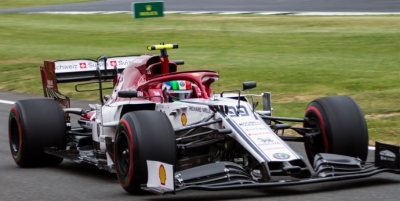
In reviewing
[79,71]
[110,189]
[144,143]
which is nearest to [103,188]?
[110,189]

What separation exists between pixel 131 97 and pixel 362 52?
45.9 ft

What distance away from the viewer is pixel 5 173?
36.1 feet

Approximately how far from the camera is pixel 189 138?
31.8ft

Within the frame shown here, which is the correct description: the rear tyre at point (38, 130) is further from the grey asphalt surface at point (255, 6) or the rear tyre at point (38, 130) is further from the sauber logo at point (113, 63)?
the grey asphalt surface at point (255, 6)

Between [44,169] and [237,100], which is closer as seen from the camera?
[237,100]

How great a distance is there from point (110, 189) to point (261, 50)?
15.5m

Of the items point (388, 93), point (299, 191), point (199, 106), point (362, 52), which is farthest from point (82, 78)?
point (362, 52)

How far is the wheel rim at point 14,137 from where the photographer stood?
1162 cm

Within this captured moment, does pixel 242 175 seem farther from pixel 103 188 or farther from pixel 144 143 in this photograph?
pixel 103 188

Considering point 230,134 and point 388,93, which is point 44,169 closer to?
point 230,134

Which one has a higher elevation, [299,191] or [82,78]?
[82,78]

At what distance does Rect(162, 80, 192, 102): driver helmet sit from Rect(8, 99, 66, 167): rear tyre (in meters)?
1.47

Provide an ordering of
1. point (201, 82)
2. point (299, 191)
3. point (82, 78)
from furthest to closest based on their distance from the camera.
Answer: point (82, 78), point (201, 82), point (299, 191)

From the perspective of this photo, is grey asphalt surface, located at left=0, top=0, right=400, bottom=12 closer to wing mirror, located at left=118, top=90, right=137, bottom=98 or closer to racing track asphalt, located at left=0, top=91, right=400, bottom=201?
racing track asphalt, located at left=0, top=91, right=400, bottom=201
